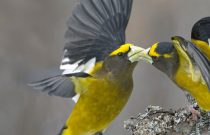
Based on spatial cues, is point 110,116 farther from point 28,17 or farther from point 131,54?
point 28,17

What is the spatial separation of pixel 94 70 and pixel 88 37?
0.54 feet

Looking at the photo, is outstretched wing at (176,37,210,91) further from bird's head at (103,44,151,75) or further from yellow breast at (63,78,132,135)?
yellow breast at (63,78,132,135)

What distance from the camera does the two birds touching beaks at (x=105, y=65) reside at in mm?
2262

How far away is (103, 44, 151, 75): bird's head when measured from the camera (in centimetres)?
227

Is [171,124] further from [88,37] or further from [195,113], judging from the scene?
[88,37]

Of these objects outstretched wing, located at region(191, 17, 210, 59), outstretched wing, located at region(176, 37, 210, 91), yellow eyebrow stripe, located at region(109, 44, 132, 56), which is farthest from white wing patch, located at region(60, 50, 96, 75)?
outstretched wing, located at region(176, 37, 210, 91)

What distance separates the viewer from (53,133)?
3463 mm

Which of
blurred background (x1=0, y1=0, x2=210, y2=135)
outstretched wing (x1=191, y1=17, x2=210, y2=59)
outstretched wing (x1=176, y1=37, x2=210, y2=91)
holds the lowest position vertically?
blurred background (x1=0, y1=0, x2=210, y2=135)

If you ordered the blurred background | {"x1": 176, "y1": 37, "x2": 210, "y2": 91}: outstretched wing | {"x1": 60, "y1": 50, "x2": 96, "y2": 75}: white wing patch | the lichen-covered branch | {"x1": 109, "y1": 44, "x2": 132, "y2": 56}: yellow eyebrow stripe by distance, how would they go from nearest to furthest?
{"x1": 176, "y1": 37, "x2": 210, "y2": 91}: outstretched wing
the lichen-covered branch
{"x1": 109, "y1": 44, "x2": 132, "y2": 56}: yellow eyebrow stripe
{"x1": 60, "y1": 50, "x2": 96, "y2": 75}: white wing patch
the blurred background

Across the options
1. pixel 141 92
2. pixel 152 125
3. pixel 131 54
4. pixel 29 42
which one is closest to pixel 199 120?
pixel 152 125

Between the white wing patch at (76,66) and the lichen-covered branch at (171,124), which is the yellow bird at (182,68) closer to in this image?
the lichen-covered branch at (171,124)

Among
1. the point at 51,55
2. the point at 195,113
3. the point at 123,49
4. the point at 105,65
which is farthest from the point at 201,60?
the point at 51,55

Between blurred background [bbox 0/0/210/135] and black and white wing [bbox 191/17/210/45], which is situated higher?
black and white wing [bbox 191/17/210/45]

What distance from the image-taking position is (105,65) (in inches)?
96.0
